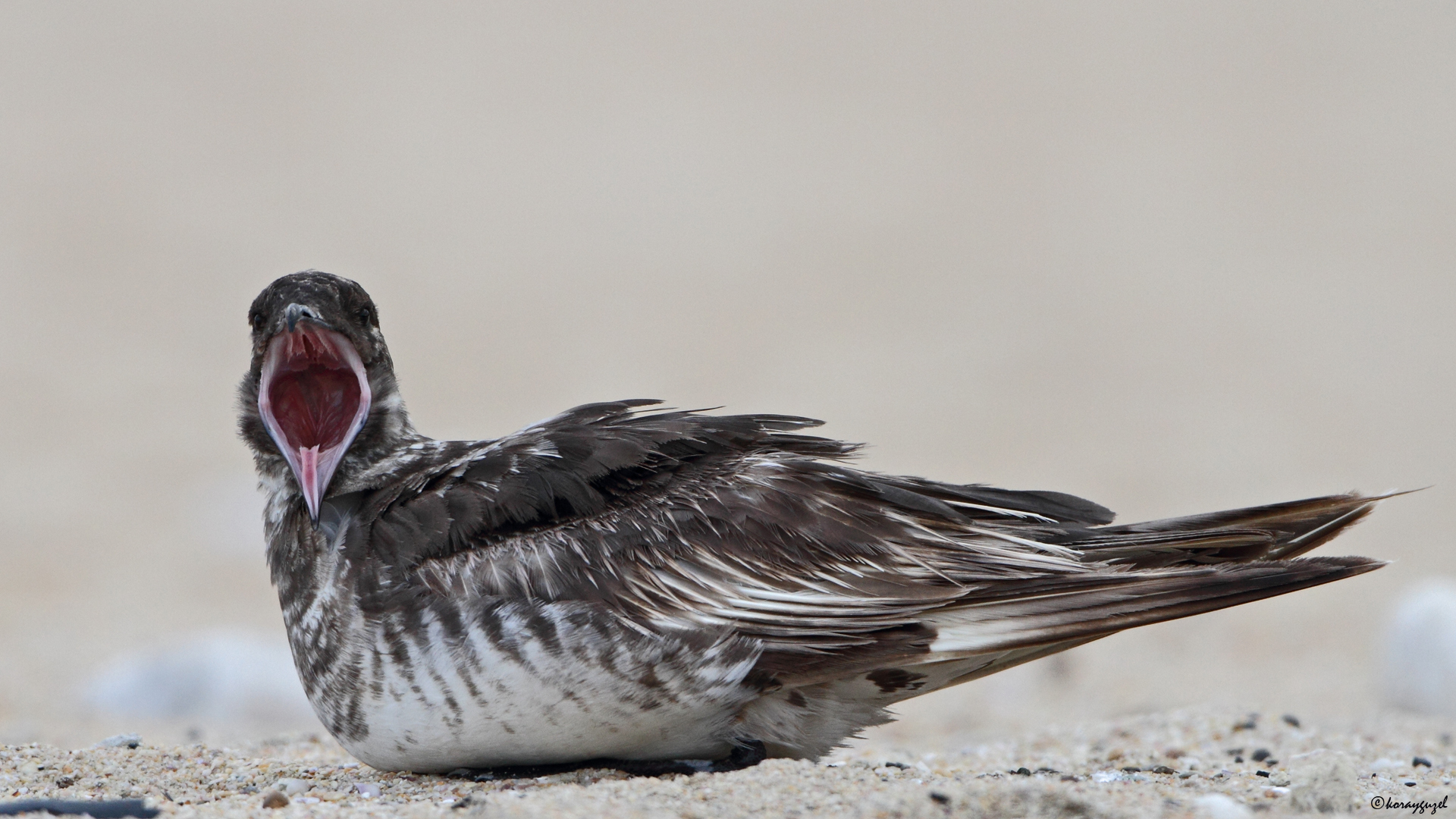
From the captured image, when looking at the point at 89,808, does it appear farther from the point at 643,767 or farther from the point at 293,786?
the point at 643,767

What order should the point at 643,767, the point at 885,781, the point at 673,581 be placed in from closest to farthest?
the point at 885,781 → the point at 673,581 → the point at 643,767

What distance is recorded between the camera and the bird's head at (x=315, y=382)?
5.70 m

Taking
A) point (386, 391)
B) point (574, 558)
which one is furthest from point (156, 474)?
point (574, 558)

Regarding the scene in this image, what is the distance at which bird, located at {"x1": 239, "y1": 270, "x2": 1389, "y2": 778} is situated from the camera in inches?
196

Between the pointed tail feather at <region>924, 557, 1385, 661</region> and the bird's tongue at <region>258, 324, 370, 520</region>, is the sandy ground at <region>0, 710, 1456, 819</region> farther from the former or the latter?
the bird's tongue at <region>258, 324, 370, 520</region>

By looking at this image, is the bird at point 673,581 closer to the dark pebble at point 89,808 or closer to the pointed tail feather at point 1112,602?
the pointed tail feather at point 1112,602

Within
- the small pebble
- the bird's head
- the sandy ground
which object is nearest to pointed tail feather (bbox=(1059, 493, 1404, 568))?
the sandy ground

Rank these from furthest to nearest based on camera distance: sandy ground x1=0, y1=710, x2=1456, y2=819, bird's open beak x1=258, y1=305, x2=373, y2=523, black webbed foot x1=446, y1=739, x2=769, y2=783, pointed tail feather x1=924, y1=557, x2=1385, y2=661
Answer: bird's open beak x1=258, y1=305, x2=373, y2=523
black webbed foot x1=446, y1=739, x2=769, y2=783
pointed tail feather x1=924, y1=557, x2=1385, y2=661
sandy ground x1=0, y1=710, x2=1456, y2=819

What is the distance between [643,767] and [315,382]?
2027 mm

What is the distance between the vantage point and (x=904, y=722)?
972 centimetres

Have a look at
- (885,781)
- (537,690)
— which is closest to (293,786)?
(537,690)

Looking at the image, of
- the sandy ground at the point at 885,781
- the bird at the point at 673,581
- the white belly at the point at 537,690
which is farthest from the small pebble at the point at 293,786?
the white belly at the point at 537,690

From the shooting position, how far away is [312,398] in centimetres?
614

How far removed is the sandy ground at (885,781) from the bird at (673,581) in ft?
0.73
